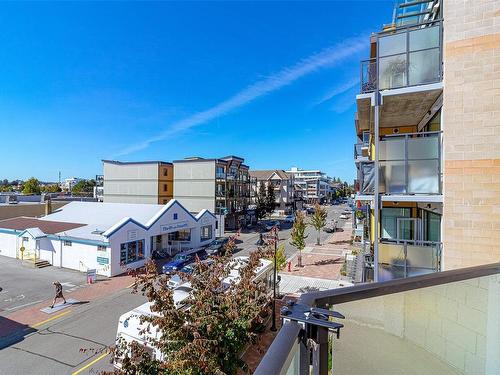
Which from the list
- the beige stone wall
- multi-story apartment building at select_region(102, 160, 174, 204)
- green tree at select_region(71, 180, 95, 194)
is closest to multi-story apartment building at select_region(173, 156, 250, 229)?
multi-story apartment building at select_region(102, 160, 174, 204)

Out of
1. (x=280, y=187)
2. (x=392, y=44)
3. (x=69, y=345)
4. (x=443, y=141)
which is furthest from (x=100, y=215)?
(x=280, y=187)

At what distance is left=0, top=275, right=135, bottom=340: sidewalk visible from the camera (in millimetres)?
12469

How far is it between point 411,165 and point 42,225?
29.2m

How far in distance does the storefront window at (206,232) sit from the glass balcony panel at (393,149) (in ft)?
85.4

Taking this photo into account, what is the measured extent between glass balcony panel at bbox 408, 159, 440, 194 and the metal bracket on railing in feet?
20.2

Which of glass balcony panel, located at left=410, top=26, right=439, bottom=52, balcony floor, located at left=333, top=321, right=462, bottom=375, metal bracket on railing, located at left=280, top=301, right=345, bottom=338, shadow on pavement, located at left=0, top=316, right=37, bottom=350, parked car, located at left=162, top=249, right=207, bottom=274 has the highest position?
glass balcony panel, located at left=410, top=26, right=439, bottom=52

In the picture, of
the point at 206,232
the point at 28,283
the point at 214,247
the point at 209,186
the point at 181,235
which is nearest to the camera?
the point at 28,283

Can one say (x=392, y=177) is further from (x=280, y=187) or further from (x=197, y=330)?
(x=280, y=187)

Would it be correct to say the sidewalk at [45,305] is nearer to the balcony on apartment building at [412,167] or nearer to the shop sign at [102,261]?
the shop sign at [102,261]

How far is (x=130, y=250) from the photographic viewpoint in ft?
71.9

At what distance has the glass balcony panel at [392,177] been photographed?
268 inches

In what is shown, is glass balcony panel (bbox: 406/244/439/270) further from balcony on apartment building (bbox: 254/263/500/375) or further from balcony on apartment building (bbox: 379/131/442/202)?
balcony on apartment building (bbox: 254/263/500/375)

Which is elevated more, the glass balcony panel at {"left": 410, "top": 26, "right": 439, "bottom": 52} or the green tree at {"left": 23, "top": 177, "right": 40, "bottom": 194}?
the glass balcony panel at {"left": 410, "top": 26, "right": 439, "bottom": 52}

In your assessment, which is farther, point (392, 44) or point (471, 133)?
point (392, 44)
